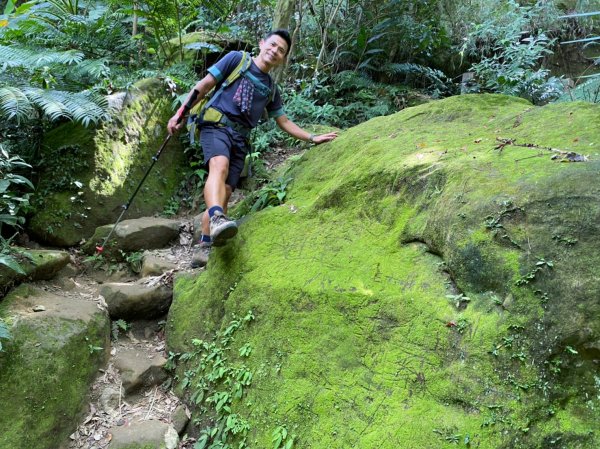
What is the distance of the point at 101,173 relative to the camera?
19.0ft

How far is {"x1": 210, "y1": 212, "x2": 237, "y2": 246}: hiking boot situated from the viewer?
12.8ft

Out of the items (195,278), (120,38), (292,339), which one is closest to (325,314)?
(292,339)

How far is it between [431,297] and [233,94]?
302 centimetres

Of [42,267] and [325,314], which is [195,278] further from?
[325,314]

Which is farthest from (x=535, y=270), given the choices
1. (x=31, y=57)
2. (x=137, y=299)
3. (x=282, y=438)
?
(x=31, y=57)

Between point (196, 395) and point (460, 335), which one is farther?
point (196, 395)

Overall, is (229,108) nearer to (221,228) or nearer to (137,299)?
(221,228)

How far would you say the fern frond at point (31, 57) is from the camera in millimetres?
5541

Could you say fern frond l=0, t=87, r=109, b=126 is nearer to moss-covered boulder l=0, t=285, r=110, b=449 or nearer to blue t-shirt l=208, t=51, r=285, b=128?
blue t-shirt l=208, t=51, r=285, b=128

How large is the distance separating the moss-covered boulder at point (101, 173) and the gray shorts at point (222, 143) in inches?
74.0

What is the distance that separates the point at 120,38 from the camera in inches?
324

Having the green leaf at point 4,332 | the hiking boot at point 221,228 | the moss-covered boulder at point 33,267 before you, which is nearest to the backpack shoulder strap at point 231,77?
the hiking boot at point 221,228

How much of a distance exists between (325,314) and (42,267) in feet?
9.86

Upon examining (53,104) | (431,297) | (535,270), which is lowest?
(431,297)
